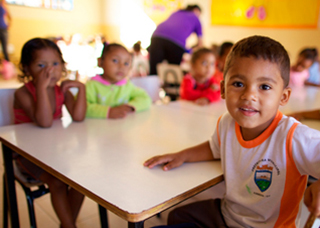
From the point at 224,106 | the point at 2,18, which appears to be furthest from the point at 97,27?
the point at 224,106

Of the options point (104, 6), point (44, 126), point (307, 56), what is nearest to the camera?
point (44, 126)

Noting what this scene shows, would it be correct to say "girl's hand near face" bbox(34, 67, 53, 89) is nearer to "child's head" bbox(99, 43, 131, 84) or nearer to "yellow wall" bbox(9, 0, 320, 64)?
"child's head" bbox(99, 43, 131, 84)

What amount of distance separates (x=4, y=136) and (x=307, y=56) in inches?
122

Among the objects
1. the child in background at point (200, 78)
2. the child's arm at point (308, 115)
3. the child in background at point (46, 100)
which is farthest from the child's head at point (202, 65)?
the child in background at point (46, 100)

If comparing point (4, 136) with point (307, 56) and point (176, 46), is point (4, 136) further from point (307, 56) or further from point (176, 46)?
point (307, 56)

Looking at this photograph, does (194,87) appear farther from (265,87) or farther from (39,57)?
(265,87)

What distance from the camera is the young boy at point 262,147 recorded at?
0.72 metres

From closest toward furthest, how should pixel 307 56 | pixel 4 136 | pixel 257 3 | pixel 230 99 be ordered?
pixel 230 99 < pixel 4 136 < pixel 307 56 < pixel 257 3

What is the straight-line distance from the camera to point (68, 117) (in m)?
1.35

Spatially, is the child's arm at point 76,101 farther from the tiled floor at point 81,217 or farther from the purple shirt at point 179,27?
the purple shirt at point 179,27

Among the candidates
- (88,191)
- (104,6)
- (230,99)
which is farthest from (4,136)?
(104,6)

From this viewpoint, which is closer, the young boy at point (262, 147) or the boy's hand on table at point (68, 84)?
the young boy at point (262, 147)

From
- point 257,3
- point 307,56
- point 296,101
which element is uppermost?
point 257,3

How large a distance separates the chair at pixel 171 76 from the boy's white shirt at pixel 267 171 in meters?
2.21
